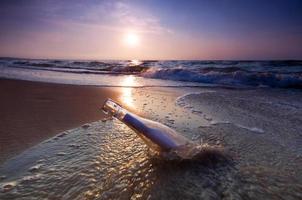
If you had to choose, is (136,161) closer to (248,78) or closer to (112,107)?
(112,107)

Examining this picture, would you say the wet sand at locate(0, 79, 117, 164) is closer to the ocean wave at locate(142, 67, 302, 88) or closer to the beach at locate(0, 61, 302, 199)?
the beach at locate(0, 61, 302, 199)

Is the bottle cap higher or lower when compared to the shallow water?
higher

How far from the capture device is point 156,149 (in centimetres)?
178

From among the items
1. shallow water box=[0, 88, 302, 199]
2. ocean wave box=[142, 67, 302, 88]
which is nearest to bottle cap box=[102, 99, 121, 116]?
shallow water box=[0, 88, 302, 199]

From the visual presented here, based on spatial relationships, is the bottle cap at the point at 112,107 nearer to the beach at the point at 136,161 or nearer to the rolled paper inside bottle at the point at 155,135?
the beach at the point at 136,161

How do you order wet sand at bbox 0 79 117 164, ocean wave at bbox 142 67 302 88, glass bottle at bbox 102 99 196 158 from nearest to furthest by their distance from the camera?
glass bottle at bbox 102 99 196 158 < wet sand at bbox 0 79 117 164 < ocean wave at bbox 142 67 302 88

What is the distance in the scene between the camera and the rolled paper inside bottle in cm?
176

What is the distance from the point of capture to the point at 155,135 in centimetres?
183

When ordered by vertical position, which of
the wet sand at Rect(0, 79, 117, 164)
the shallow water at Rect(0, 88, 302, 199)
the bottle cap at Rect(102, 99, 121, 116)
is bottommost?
the shallow water at Rect(0, 88, 302, 199)

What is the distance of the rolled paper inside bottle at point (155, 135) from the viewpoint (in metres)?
1.76

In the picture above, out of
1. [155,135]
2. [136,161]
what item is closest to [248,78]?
[155,135]

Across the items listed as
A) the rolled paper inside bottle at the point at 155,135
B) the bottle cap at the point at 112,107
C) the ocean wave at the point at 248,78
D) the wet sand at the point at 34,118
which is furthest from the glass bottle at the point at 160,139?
the ocean wave at the point at 248,78

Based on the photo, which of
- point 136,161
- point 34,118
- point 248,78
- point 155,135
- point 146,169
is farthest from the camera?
point 248,78

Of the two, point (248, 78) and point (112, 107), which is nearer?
point (112, 107)
